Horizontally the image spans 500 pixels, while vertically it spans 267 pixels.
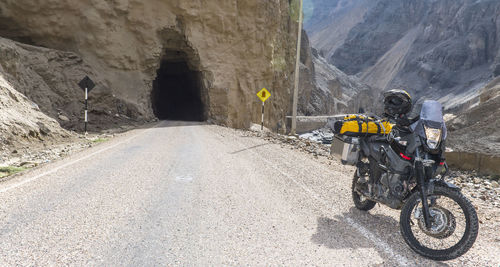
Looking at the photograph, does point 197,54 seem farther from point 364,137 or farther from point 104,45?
point 364,137

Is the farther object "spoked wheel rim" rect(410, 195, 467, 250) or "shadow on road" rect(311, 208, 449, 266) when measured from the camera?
"shadow on road" rect(311, 208, 449, 266)

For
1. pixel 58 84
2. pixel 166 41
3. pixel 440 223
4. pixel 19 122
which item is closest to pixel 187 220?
pixel 440 223

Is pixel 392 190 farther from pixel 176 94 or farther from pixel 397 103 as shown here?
pixel 176 94

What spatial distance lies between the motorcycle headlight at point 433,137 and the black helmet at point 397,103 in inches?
29.6

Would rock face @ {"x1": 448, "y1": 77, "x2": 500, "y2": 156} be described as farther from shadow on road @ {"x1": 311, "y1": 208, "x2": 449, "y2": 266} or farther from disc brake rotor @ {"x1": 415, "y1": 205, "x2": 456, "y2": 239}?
disc brake rotor @ {"x1": 415, "y1": 205, "x2": 456, "y2": 239}

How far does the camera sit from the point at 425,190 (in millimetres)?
3512

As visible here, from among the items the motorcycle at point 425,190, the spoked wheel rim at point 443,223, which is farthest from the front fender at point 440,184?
the spoked wheel rim at point 443,223

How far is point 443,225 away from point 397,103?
1.65 meters

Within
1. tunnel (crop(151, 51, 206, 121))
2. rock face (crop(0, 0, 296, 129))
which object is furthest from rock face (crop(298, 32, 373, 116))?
rock face (crop(0, 0, 296, 129))

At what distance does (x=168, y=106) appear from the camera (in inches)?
1457

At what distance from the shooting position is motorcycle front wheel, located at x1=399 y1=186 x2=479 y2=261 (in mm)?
3223

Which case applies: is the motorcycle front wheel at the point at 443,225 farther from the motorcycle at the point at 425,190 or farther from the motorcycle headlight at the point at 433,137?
the motorcycle headlight at the point at 433,137

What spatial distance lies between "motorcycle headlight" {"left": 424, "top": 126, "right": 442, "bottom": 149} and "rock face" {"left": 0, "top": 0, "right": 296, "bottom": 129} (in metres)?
18.9

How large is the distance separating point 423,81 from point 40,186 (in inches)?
3578
